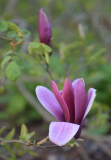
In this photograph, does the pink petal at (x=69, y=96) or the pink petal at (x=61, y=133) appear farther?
the pink petal at (x=69, y=96)

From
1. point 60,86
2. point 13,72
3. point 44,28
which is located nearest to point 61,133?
point 13,72

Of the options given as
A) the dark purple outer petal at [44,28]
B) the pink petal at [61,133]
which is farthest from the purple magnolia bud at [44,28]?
the pink petal at [61,133]

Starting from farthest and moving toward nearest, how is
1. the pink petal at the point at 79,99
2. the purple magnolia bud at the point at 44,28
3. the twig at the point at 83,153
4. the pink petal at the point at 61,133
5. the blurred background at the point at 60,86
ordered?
1. the twig at the point at 83,153
2. the blurred background at the point at 60,86
3. the purple magnolia bud at the point at 44,28
4. the pink petal at the point at 79,99
5. the pink petal at the point at 61,133

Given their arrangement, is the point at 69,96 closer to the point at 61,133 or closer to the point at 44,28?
the point at 61,133

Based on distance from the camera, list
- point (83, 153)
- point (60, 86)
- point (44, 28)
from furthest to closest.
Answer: point (83, 153) < point (60, 86) < point (44, 28)

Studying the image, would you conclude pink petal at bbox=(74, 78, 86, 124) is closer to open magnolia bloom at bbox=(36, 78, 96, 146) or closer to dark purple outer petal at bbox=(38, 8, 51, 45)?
open magnolia bloom at bbox=(36, 78, 96, 146)

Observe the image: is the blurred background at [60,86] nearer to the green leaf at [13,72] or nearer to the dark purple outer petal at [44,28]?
the dark purple outer petal at [44,28]

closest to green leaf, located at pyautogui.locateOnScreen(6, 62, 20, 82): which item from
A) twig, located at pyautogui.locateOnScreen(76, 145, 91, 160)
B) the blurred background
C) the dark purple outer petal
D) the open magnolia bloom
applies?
the open magnolia bloom
